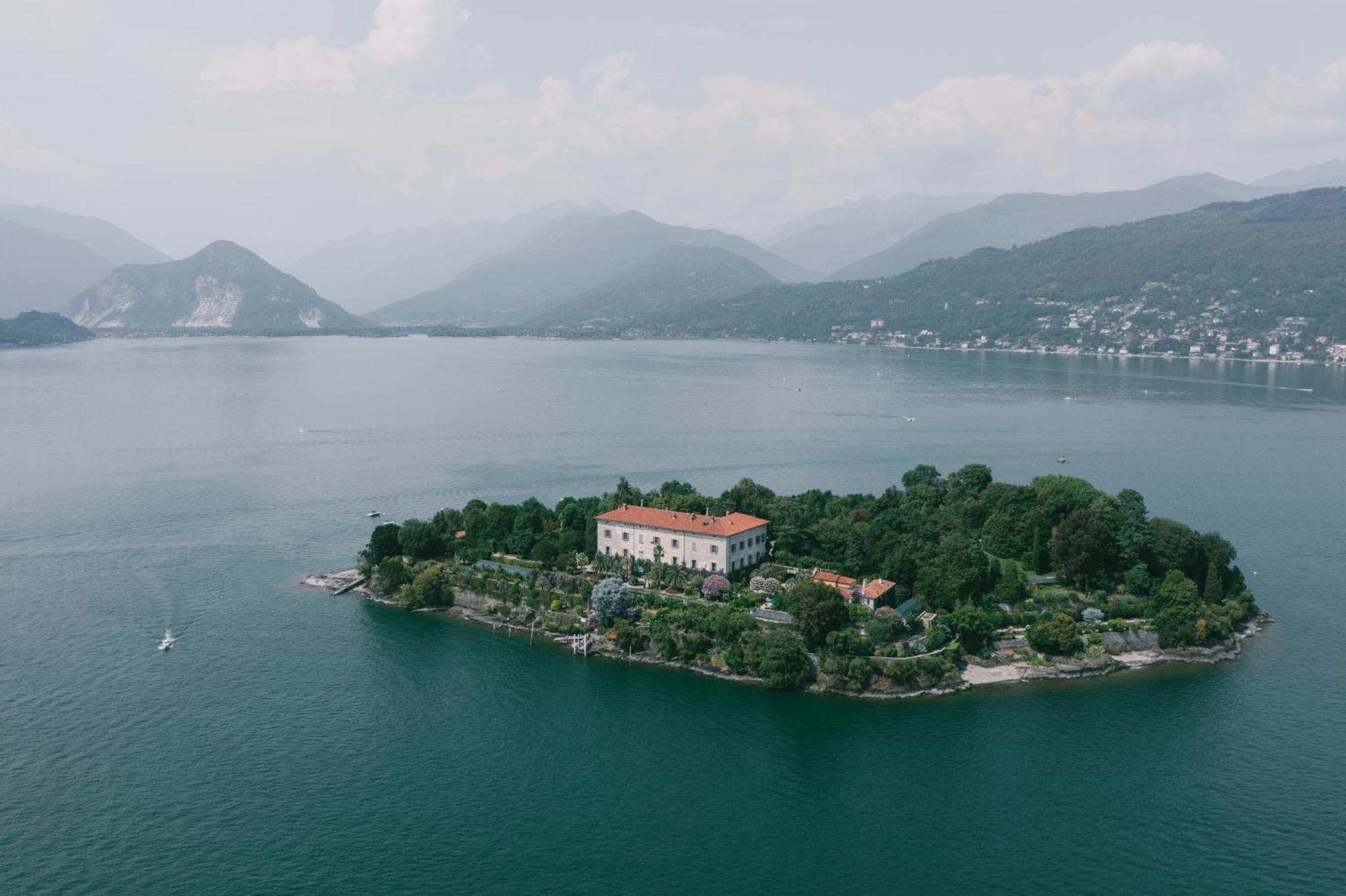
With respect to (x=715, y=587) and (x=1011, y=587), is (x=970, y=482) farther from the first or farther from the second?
(x=715, y=587)

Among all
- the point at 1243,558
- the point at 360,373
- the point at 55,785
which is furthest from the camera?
the point at 360,373

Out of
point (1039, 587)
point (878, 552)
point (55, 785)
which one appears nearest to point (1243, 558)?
point (1039, 587)

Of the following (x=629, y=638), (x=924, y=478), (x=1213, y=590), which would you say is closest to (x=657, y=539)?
(x=629, y=638)

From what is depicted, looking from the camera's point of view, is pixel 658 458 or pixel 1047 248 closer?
pixel 658 458

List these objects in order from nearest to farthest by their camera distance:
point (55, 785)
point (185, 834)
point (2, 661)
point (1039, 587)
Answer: point (185, 834) → point (55, 785) → point (2, 661) → point (1039, 587)

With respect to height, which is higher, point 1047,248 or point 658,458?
point 1047,248

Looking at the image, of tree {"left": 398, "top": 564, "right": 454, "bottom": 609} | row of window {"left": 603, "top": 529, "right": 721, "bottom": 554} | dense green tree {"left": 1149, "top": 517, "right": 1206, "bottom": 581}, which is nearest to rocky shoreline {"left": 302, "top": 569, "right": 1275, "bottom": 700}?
dense green tree {"left": 1149, "top": 517, "right": 1206, "bottom": 581}

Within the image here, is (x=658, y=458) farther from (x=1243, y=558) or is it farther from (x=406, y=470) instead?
(x=1243, y=558)

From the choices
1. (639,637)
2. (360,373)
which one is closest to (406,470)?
(639,637)

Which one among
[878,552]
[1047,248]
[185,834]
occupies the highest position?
[1047,248]
